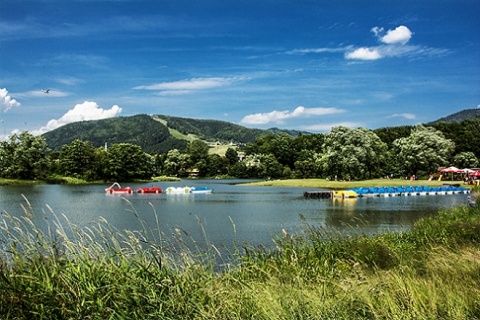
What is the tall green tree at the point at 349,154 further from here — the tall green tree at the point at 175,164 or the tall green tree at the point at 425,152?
the tall green tree at the point at 175,164

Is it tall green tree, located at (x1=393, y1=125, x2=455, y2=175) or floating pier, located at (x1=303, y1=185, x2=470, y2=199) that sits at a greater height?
tall green tree, located at (x1=393, y1=125, x2=455, y2=175)

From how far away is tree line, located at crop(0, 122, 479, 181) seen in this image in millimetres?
73438

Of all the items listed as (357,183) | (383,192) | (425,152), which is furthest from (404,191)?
(425,152)

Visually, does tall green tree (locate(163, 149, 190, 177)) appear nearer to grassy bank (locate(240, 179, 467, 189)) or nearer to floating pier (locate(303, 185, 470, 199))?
grassy bank (locate(240, 179, 467, 189))

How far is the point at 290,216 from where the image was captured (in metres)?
31.8

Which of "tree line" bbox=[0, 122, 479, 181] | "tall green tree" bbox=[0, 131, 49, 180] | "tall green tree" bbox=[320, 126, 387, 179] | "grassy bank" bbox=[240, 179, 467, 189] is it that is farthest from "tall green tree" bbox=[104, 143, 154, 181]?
"tall green tree" bbox=[320, 126, 387, 179]

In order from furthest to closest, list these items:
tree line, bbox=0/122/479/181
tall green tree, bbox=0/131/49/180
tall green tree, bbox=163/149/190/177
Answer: tall green tree, bbox=163/149/190/177
tall green tree, bbox=0/131/49/180
tree line, bbox=0/122/479/181

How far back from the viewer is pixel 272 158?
365ft

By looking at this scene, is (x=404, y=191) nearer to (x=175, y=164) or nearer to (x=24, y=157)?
(x=24, y=157)

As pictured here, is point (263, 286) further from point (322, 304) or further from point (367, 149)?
point (367, 149)

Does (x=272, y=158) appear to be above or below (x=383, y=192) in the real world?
above

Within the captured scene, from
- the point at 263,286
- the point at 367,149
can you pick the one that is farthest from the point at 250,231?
the point at 367,149

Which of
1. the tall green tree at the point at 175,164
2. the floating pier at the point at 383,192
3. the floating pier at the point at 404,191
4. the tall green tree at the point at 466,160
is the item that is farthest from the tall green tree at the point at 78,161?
the tall green tree at the point at 466,160

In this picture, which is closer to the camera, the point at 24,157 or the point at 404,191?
the point at 404,191
